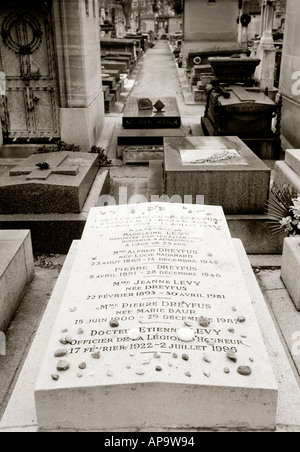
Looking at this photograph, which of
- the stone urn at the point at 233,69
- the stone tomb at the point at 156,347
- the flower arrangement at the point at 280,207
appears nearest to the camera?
the stone tomb at the point at 156,347

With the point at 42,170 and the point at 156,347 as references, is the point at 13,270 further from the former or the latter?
the point at 42,170

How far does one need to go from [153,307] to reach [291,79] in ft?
29.4

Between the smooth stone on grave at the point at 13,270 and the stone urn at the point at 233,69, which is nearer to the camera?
the smooth stone on grave at the point at 13,270

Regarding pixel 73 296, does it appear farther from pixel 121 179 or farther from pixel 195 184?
pixel 121 179

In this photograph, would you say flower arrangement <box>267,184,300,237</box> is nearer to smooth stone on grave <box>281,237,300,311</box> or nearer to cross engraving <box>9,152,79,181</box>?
smooth stone on grave <box>281,237,300,311</box>

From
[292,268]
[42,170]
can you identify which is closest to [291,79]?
[42,170]

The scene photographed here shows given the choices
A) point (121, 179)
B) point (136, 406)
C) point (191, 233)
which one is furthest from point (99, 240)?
point (121, 179)

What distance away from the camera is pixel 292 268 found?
4277 mm

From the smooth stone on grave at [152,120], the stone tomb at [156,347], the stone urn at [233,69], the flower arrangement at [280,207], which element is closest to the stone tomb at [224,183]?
the flower arrangement at [280,207]

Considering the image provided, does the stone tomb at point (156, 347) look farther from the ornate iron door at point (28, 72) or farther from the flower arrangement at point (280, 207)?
the ornate iron door at point (28, 72)

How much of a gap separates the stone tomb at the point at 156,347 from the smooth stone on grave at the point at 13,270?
2.84 feet

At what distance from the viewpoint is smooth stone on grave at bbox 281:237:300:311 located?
4.14 metres

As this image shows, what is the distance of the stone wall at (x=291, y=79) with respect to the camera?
10.2 metres

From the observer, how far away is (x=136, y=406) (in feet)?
8.08
